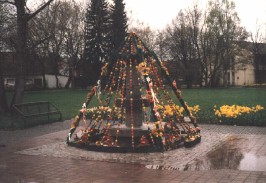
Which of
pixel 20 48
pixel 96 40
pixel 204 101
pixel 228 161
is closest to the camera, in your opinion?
pixel 228 161

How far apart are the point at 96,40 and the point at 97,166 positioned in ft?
143

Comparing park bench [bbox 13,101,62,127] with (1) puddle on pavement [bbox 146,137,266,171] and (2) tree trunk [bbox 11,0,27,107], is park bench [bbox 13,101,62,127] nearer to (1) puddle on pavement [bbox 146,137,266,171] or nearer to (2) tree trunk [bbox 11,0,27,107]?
(2) tree trunk [bbox 11,0,27,107]

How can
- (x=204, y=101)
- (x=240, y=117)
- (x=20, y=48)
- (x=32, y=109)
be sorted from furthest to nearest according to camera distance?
(x=204, y=101) → (x=20, y=48) → (x=32, y=109) → (x=240, y=117)

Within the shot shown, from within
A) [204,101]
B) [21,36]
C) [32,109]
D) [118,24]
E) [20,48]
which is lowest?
[204,101]

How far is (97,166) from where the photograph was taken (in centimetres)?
809

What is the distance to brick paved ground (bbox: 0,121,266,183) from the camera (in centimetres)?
702

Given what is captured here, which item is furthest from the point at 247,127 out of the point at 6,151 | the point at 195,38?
the point at 195,38

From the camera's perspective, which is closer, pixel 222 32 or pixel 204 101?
pixel 204 101

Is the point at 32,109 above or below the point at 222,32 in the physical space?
below

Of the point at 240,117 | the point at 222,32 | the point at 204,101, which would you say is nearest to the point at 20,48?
the point at 240,117

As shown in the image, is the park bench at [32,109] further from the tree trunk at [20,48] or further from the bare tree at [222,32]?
the bare tree at [222,32]

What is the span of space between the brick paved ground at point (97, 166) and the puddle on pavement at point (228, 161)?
0.13 metres

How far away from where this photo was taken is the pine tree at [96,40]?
1962 inches

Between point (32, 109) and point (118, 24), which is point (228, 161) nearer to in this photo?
point (32, 109)
